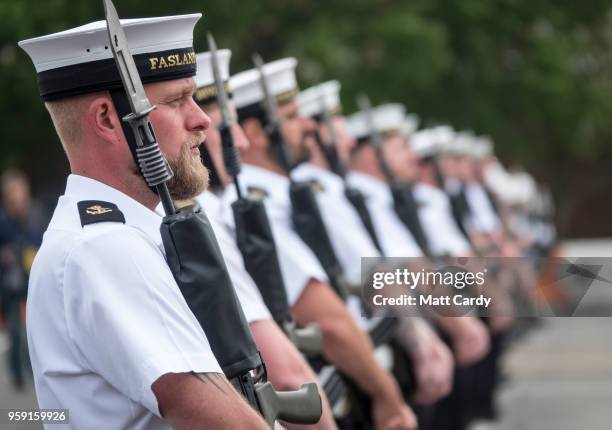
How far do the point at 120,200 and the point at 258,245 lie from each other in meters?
1.55

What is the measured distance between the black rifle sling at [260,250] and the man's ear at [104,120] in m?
1.49

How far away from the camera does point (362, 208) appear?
6.99m

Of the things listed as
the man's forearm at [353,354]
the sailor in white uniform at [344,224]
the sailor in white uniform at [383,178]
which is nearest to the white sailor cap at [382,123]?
the sailor in white uniform at [383,178]

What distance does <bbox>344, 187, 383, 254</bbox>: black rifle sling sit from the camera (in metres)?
6.96

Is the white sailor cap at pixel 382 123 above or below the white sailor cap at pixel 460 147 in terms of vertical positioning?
above

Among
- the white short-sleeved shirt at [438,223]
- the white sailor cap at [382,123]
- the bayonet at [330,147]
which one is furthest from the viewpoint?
the white sailor cap at [382,123]

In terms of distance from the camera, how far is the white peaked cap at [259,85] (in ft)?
19.6

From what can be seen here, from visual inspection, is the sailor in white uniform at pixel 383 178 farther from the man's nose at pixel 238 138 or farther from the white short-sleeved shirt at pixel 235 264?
the white short-sleeved shirt at pixel 235 264

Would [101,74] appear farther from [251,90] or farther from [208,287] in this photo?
[251,90]

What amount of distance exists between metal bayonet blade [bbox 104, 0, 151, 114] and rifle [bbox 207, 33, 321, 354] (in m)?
1.42

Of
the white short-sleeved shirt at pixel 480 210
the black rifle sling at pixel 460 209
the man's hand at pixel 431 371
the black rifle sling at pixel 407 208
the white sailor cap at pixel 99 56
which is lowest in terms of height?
the white short-sleeved shirt at pixel 480 210

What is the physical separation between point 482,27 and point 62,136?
19.1 metres

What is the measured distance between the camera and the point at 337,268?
6.18 m

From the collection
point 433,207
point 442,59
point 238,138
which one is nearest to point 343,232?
point 238,138
